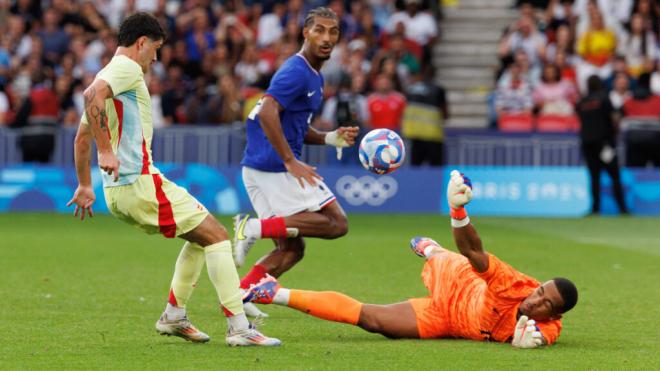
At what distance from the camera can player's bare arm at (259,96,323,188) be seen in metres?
10.5

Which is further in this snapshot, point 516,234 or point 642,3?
point 642,3

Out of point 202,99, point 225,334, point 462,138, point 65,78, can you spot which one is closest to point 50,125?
point 65,78

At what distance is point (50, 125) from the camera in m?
23.7

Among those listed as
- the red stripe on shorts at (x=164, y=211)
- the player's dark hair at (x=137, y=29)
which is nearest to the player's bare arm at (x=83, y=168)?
the red stripe on shorts at (x=164, y=211)

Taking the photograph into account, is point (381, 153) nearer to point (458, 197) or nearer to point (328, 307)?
point (328, 307)

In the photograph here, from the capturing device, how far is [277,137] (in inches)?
413

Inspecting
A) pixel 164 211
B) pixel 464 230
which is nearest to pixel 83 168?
pixel 164 211

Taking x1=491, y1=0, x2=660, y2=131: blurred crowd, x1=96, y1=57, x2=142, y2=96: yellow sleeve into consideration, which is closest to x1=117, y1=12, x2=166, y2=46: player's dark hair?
x1=96, y1=57, x2=142, y2=96: yellow sleeve

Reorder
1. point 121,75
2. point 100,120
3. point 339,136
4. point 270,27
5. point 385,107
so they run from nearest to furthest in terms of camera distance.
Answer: point 100,120
point 121,75
point 339,136
point 385,107
point 270,27

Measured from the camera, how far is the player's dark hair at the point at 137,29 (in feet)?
28.6

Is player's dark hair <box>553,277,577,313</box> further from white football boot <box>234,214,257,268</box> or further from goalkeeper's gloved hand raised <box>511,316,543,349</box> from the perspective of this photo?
white football boot <box>234,214,257,268</box>

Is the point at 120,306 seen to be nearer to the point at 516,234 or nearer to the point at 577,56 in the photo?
the point at 516,234

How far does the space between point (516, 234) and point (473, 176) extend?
3901 mm

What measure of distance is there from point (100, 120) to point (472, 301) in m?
2.90
